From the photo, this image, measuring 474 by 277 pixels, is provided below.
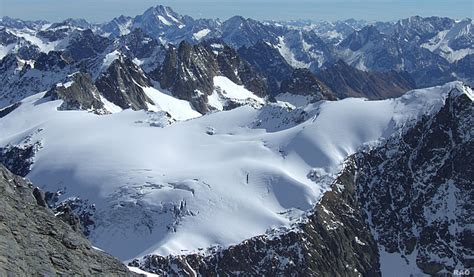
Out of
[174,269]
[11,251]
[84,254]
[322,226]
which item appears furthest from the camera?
[322,226]

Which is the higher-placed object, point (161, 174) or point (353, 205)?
point (161, 174)

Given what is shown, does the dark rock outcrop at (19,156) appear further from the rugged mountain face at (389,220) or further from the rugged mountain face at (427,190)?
the rugged mountain face at (427,190)

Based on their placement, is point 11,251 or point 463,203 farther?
point 463,203

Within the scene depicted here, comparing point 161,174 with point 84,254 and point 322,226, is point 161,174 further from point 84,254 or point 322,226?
point 84,254

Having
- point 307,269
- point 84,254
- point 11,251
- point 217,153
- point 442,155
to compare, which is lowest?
point 307,269

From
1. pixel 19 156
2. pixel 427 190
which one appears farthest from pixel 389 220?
pixel 19 156

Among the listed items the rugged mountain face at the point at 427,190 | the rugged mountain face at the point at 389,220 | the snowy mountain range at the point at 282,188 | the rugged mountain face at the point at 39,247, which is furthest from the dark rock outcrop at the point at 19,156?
the rugged mountain face at the point at 39,247

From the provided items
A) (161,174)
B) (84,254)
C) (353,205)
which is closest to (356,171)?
(353,205)
